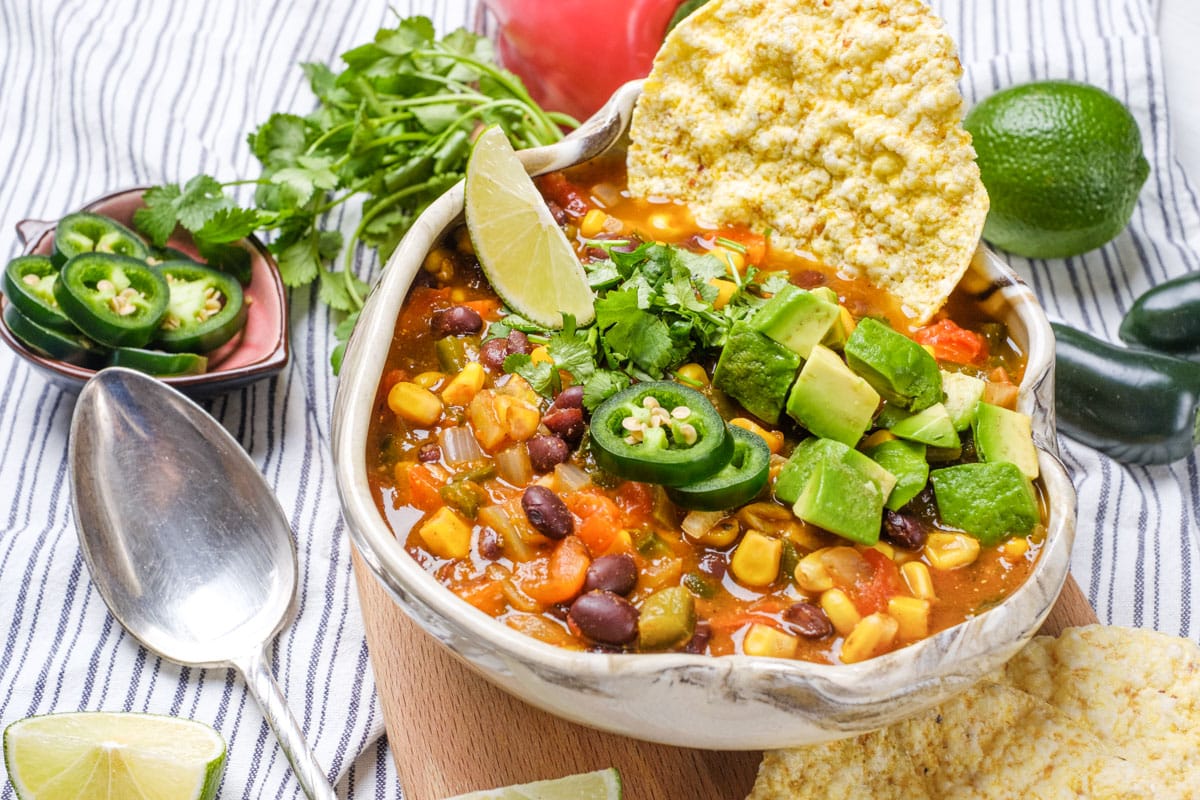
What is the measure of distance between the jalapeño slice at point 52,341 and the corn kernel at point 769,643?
2410 millimetres

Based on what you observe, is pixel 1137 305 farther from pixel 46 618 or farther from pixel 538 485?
pixel 46 618

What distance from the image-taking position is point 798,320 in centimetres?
304

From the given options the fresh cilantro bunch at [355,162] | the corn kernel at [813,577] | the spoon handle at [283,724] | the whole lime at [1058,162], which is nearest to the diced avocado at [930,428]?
the corn kernel at [813,577]

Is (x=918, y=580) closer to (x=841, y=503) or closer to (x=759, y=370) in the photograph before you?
(x=841, y=503)

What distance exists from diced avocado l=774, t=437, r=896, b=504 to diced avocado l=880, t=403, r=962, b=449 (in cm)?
16

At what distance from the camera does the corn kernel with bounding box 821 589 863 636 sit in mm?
2670

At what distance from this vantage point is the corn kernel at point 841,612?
2670 millimetres

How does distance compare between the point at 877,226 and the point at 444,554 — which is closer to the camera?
the point at 444,554

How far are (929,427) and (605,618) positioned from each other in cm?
102

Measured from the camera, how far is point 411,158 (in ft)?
14.4

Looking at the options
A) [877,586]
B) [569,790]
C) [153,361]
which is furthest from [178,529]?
[877,586]

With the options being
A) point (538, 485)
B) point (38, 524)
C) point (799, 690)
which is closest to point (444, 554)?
point (538, 485)

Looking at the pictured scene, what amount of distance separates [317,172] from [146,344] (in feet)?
2.88

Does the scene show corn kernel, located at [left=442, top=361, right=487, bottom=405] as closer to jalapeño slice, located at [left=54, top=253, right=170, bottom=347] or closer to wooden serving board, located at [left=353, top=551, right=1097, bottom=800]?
wooden serving board, located at [left=353, top=551, right=1097, bottom=800]
